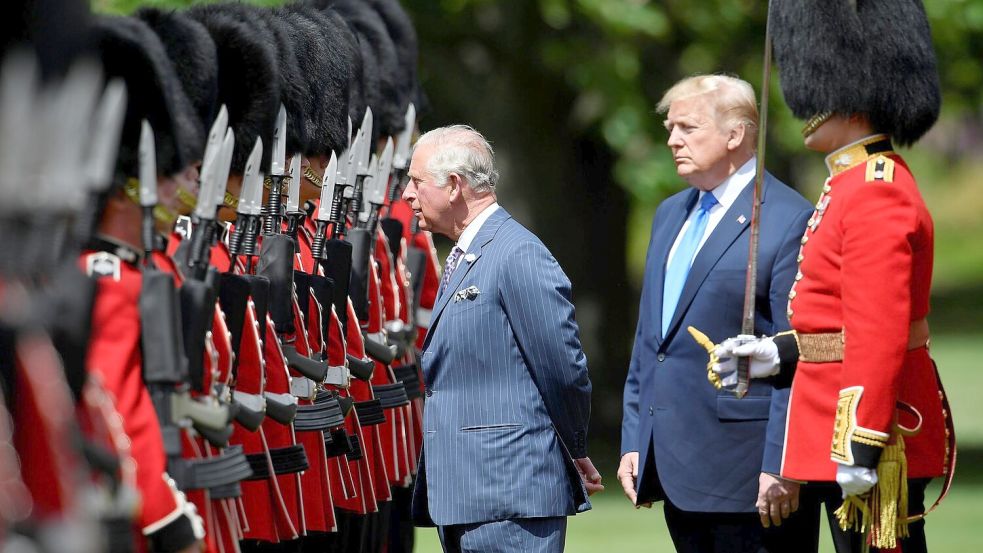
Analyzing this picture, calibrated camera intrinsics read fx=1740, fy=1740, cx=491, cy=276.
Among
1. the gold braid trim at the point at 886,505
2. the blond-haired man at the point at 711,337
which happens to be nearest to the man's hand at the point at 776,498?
the blond-haired man at the point at 711,337

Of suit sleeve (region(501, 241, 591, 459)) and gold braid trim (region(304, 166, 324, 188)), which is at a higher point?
gold braid trim (region(304, 166, 324, 188))

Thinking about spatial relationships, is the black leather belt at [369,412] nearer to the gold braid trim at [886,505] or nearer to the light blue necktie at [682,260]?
the light blue necktie at [682,260]

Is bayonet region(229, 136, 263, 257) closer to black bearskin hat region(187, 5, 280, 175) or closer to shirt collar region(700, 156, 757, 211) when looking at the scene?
black bearskin hat region(187, 5, 280, 175)

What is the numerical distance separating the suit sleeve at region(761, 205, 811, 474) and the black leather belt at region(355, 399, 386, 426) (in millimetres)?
1768

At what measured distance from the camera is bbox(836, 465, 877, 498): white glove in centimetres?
469

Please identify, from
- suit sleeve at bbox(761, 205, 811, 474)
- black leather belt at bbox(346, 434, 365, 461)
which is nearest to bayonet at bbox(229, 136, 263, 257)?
black leather belt at bbox(346, 434, 365, 461)

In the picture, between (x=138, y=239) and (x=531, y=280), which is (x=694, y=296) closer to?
(x=531, y=280)

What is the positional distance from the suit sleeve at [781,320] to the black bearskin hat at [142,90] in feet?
6.41

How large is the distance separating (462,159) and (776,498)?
138cm

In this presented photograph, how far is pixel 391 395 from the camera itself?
6793 mm

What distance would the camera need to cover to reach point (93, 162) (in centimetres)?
349

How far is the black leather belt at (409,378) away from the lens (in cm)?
714

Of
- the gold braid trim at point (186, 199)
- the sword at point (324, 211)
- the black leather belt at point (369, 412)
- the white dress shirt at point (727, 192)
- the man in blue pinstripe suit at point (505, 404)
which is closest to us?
the gold braid trim at point (186, 199)

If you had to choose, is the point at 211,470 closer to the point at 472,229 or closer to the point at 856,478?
the point at 472,229
